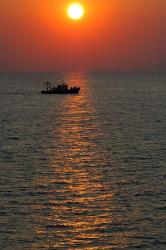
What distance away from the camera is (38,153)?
88250mm

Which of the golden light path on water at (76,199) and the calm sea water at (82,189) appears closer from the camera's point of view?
the golden light path on water at (76,199)

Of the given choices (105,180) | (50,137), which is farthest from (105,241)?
(50,137)

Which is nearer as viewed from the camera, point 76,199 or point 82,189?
point 76,199

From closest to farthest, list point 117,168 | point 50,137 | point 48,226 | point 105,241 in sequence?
1. point 105,241
2. point 48,226
3. point 117,168
4. point 50,137

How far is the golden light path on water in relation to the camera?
47.6 meters

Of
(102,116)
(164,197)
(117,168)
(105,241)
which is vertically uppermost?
(102,116)

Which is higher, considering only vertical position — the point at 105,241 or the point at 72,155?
the point at 72,155

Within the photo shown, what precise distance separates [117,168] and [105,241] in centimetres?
2855

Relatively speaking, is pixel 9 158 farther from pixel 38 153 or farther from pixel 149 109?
pixel 149 109

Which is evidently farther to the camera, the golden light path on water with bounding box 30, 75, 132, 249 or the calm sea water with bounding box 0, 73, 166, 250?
the calm sea water with bounding box 0, 73, 166, 250

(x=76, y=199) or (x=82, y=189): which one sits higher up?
(x=82, y=189)

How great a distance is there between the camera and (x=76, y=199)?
58.9m

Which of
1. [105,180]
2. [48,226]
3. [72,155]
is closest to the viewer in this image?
[48,226]

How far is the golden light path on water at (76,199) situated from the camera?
1875 inches
